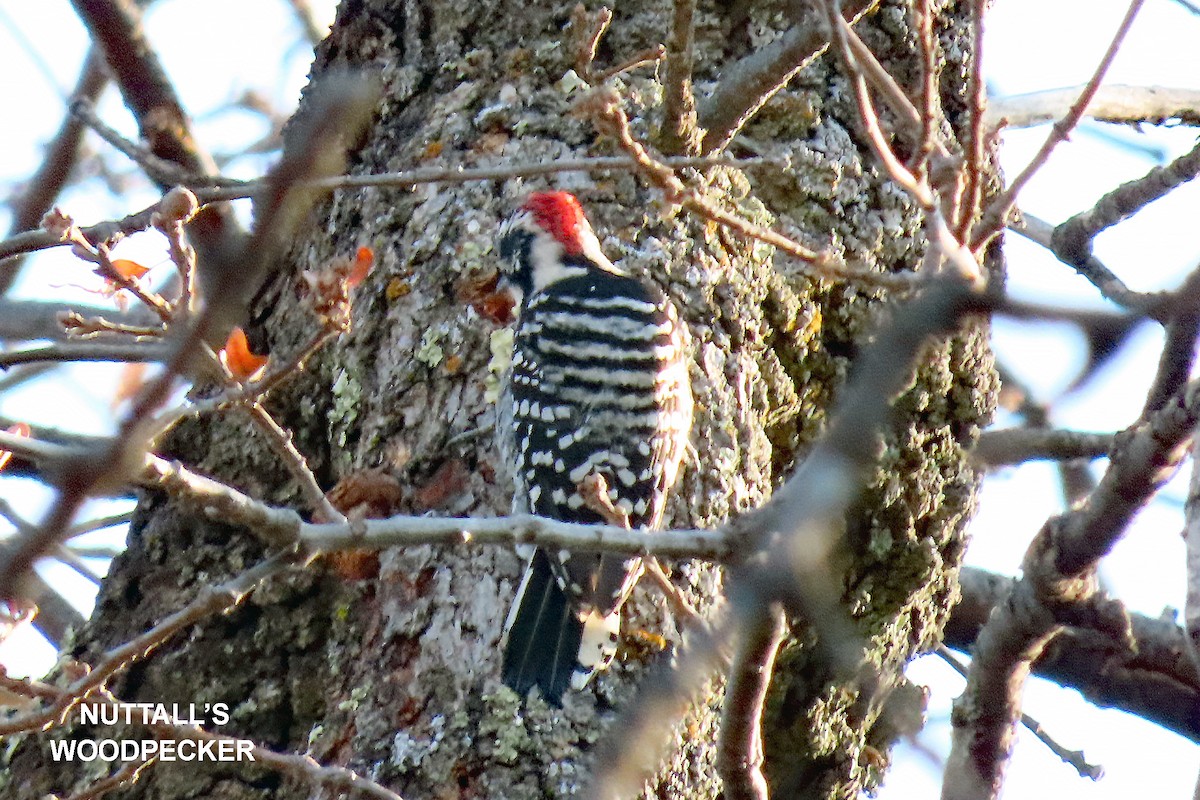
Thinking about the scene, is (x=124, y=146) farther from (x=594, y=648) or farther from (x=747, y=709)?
(x=747, y=709)

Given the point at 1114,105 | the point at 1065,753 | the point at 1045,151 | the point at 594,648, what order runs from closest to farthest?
the point at 1045,151
the point at 1065,753
the point at 594,648
the point at 1114,105

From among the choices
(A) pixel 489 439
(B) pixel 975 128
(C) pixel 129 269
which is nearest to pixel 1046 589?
(B) pixel 975 128

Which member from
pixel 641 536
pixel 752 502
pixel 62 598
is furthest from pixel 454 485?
pixel 62 598

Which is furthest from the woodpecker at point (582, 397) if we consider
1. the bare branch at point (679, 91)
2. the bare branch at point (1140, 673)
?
the bare branch at point (1140, 673)

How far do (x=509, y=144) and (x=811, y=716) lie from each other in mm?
1374

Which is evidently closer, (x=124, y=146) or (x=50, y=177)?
(x=124, y=146)

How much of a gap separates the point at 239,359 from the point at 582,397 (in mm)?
1246

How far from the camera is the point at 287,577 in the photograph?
279 cm

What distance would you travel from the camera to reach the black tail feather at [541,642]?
7.68 feet

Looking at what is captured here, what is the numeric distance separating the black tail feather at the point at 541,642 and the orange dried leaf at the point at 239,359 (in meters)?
0.67

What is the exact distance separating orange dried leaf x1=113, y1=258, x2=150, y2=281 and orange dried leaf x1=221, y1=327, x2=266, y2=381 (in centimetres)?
15

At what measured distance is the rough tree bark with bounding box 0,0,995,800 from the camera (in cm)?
244

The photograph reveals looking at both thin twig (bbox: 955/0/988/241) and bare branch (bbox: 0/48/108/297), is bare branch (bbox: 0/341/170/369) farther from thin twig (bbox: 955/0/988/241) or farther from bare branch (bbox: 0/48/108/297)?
thin twig (bbox: 955/0/988/241)

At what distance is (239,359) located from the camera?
199 cm
